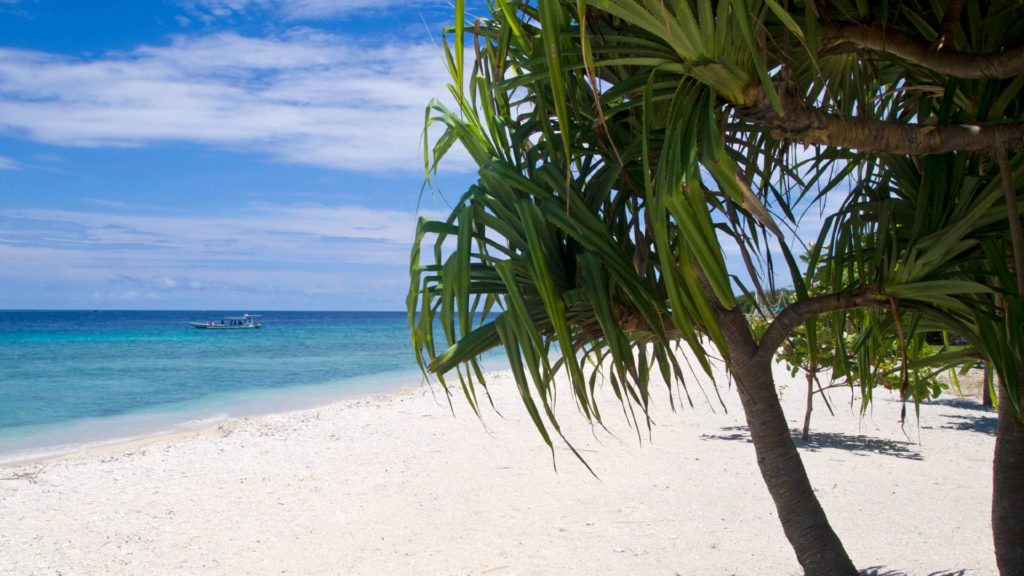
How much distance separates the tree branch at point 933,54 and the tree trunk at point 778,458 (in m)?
0.85

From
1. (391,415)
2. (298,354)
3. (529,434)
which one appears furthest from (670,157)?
(298,354)

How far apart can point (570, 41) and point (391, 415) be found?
9253mm

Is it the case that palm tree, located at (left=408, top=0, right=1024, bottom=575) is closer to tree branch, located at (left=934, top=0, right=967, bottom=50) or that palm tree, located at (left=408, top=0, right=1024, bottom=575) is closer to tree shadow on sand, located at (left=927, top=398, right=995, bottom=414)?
tree branch, located at (left=934, top=0, right=967, bottom=50)

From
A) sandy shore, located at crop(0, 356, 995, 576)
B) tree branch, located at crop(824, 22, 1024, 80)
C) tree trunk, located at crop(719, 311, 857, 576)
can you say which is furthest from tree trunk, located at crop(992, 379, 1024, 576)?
tree branch, located at crop(824, 22, 1024, 80)

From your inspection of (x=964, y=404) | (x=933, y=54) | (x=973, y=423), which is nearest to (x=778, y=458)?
(x=933, y=54)

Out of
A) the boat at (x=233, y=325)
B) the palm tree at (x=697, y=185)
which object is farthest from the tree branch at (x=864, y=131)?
the boat at (x=233, y=325)

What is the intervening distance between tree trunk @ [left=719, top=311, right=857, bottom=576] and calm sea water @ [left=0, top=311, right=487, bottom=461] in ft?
38.1

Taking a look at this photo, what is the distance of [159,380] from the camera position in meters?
22.8

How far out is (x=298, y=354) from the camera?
34125mm

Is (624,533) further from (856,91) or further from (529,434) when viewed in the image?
(529,434)

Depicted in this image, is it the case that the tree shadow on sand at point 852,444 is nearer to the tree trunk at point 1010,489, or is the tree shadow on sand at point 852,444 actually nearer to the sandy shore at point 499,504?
the sandy shore at point 499,504

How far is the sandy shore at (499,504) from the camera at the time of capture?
423 centimetres

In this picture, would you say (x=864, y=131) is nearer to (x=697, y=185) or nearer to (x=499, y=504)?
(x=697, y=185)

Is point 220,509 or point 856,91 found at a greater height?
point 856,91
